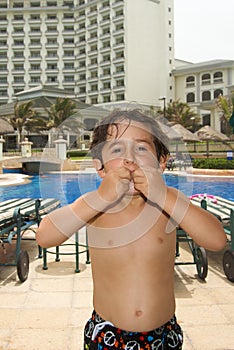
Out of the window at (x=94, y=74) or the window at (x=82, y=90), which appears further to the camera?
the window at (x=82, y=90)

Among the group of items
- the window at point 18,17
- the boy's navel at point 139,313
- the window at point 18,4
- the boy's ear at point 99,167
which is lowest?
the boy's navel at point 139,313

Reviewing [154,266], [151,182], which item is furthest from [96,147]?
[154,266]

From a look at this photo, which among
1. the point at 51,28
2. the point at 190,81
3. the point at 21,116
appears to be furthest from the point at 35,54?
the point at 21,116

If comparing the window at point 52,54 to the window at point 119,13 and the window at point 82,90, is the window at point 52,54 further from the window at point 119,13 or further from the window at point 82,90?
the window at point 119,13

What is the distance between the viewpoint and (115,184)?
107 cm

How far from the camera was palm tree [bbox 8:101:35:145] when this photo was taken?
39625 millimetres

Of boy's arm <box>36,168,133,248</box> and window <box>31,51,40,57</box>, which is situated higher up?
window <box>31,51,40,57</box>

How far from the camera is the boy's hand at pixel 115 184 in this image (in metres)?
1.05

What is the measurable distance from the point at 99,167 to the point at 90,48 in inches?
2580

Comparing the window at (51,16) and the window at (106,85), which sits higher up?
the window at (51,16)

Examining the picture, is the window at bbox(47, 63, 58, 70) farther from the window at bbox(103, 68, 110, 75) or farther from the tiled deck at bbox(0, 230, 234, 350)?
the tiled deck at bbox(0, 230, 234, 350)

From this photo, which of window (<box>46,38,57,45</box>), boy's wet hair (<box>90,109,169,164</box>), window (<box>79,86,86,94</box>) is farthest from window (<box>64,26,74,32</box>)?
boy's wet hair (<box>90,109,169,164</box>)

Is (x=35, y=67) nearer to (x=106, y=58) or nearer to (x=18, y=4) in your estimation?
(x=18, y=4)

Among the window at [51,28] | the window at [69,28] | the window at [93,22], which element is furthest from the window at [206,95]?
the window at [51,28]
